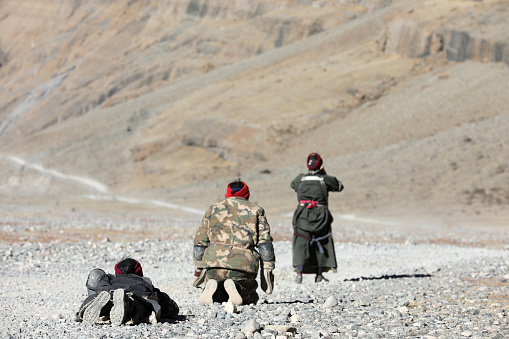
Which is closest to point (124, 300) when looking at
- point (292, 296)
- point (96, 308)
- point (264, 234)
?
point (96, 308)

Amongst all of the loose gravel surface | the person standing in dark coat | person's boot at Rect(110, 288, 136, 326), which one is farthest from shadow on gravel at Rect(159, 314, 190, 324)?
the person standing in dark coat

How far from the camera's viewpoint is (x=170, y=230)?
65.9 feet

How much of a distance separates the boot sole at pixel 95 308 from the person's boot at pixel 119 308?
8cm

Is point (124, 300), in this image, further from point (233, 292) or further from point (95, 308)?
point (233, 292)

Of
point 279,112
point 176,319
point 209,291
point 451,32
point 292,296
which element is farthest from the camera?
point 279,112

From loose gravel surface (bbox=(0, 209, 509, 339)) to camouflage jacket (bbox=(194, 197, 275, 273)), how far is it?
416 mm

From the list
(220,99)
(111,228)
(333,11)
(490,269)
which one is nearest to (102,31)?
(333,11)

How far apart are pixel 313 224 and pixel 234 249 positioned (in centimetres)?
310

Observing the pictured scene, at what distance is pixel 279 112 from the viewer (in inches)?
2005

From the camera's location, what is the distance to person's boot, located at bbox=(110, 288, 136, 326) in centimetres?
596

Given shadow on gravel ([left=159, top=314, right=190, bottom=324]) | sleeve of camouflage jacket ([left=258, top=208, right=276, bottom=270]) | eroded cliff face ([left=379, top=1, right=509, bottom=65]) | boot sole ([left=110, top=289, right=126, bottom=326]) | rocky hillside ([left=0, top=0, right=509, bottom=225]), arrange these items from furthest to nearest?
1. eroded cliff face ([left=379, top=1, right=509, bottom=65])
2. rocky hillside ([left=0, top=0, right=509, bottom=225])
3. sleeve of camouflage jacket ([left=258, top=208, right=276, bottom=270])
4. shadow on gravel ([left=159, top=314, right=190, bottom=324])
5. boot sole ([left=110, top=289, right=126, bottom=326])

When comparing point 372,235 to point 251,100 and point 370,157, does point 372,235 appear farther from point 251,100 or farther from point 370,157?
point 251,100

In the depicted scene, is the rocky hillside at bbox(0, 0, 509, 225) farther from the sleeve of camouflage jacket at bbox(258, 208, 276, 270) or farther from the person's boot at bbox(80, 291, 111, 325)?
the person's boot at bbox(80, 291, 111, 325)

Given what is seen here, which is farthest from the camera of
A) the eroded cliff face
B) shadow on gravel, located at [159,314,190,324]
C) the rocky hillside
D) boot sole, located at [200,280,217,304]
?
the eroded cliff face
